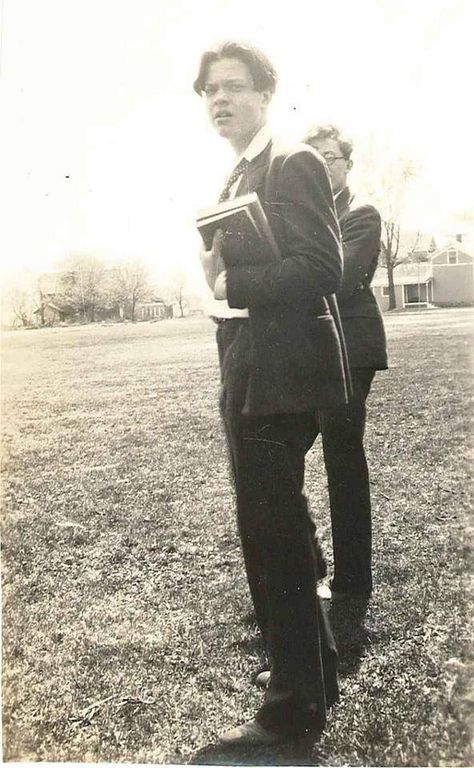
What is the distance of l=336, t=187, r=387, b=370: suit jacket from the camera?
5.87 ft

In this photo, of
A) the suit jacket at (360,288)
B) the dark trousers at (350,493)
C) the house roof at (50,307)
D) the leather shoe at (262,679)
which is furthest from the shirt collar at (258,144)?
the leather shoe at (262,679)

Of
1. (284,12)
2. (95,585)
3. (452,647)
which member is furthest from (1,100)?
(452,647)

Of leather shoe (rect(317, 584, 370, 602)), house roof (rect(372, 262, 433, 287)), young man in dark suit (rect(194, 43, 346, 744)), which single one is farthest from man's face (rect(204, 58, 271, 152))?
leather shoe (rect(317, 584, 370, 602))

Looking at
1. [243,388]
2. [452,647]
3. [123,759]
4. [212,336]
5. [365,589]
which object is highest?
[212,336]

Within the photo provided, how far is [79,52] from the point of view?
210 centimetres

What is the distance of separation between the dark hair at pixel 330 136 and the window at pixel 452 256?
0.37 m

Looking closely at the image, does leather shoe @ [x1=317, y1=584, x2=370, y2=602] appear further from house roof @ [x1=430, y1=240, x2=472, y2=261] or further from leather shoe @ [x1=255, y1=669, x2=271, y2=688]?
house roof @ [x1=430, y1=240, x2=472, y2=261]

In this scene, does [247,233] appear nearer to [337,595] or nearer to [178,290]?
[178,290]

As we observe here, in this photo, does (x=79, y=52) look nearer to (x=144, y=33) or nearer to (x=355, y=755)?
(x=144, y=33)

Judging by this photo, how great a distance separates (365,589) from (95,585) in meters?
0.75

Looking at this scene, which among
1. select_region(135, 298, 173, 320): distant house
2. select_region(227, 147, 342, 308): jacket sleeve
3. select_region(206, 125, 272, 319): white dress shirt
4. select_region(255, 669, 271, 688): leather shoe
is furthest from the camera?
select_region(135, 298, 173, 320): distant house

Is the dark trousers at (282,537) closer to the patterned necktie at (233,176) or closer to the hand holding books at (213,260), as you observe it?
the hand holding books at (213,260)

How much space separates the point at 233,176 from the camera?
5.45ft

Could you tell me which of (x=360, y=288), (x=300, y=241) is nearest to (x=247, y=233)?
(x=300, y=241)
